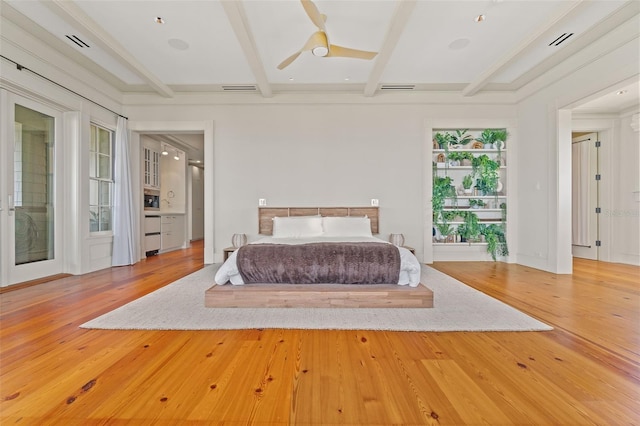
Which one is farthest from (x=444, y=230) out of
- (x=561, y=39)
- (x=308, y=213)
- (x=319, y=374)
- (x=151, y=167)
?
(x=151, y=167)

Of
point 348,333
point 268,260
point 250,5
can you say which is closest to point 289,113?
point 250,5

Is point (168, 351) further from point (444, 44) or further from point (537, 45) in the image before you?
point (537, 45)

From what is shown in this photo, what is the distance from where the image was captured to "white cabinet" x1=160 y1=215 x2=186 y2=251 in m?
6.17

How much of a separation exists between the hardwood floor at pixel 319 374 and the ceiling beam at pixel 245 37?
2868mm

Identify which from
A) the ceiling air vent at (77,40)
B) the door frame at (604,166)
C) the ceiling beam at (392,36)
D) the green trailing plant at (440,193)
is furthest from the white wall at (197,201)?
the door frame at (604,166)

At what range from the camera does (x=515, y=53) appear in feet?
11.6

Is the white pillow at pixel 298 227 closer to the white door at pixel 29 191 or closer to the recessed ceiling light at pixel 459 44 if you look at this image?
the recessed ceiling light at pixel 459 44

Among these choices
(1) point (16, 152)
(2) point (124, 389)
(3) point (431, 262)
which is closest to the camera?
(2) point (124, 389)

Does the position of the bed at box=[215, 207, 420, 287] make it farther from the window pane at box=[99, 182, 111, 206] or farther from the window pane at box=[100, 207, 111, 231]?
the window pane at box=[99, 182, 111, 206]

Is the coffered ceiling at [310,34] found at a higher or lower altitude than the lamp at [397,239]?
higher

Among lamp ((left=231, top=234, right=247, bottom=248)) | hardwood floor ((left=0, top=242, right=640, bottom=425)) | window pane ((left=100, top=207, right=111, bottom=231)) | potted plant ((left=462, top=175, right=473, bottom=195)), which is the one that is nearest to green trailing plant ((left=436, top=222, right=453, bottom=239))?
potted plant ((left=462, top=175, right=473, bottom=195))

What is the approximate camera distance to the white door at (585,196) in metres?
5.07

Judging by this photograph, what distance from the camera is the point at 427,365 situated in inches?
61.9

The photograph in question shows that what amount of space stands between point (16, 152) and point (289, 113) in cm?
363
